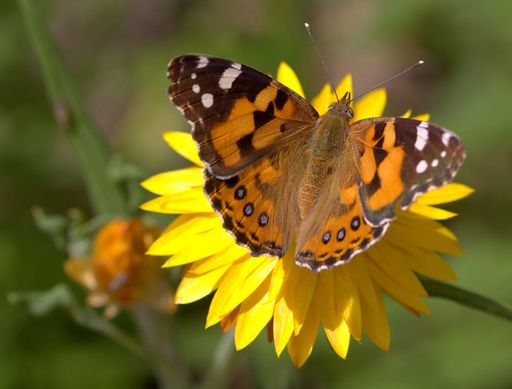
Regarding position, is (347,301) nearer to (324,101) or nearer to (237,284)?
(237,284)

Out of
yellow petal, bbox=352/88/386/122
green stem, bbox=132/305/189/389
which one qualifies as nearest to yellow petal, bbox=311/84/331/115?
yellow petal, bbox=352/88/386/122

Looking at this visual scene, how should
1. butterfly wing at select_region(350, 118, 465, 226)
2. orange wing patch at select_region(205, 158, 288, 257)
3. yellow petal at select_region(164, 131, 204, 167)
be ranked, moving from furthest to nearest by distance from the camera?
1. yellow petal at select_region(164, 131, 204, 167)
2. orange wing patch at select_region(205, 158, 288, 257)
3. butterfly wing at select_region(350, 118, 465, 226)

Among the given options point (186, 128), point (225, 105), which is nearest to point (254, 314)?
point (225, 105)

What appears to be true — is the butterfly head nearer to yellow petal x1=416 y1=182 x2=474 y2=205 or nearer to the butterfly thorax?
the butterfly thorax

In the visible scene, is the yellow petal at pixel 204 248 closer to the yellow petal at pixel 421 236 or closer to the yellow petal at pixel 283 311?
the yellow petal at pixel 283 311

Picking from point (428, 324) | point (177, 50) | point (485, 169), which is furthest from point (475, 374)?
point (177, 50)

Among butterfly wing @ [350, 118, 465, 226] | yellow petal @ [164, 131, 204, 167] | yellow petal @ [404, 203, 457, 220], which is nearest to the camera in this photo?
butterfly wing @ [350, 118, 465, 226]

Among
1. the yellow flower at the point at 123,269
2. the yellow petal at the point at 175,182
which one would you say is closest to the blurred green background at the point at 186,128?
the yellow flower at the point at 123,269

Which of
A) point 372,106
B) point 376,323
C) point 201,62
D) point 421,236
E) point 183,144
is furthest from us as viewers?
point 372,106
